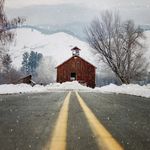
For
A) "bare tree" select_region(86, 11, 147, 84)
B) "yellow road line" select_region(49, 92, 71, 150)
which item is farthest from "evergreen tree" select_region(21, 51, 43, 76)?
"yellow road line" select_region(49, 92, 71, 150)

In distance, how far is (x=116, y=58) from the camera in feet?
157

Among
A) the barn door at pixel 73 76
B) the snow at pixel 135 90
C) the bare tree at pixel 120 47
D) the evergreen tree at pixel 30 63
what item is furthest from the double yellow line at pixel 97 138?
the evergreen tree at pixel 30 63

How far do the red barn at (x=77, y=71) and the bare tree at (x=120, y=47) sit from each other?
48.7 feet

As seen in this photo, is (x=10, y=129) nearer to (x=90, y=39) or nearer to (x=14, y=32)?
(x=14, y=32)

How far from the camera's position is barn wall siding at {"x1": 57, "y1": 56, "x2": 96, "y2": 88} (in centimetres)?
6731

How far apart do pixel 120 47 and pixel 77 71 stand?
19707 millimetres

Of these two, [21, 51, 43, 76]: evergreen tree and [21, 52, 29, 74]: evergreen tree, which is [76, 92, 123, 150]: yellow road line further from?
[21, 52, 29, 74]: evergreen tree

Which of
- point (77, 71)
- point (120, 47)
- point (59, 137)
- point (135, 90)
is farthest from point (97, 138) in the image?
point (77, 71)

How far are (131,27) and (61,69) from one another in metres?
19.3

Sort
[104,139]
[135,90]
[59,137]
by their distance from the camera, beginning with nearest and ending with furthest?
1. [104,139]
2. [59,137]
3. [135,90]

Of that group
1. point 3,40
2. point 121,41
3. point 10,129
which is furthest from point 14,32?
point 121,41

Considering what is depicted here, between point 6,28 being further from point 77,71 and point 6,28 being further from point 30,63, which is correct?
point 30,63

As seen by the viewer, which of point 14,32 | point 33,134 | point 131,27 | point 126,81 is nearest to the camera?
point 33,134

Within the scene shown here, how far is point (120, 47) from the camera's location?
49250 millimetres
